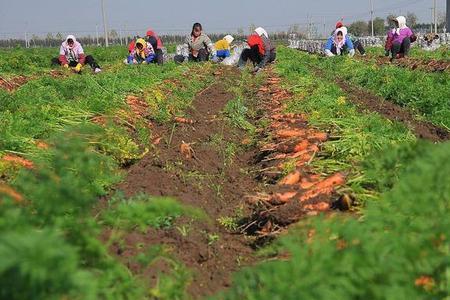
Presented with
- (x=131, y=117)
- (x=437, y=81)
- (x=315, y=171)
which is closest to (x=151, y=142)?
(x=131, y=117)

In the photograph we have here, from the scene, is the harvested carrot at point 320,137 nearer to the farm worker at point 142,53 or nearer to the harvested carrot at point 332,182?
the harvested carrot at point 332,182

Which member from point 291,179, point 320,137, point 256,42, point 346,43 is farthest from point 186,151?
point 346,43

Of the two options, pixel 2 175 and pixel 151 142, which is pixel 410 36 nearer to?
pixel 151 142

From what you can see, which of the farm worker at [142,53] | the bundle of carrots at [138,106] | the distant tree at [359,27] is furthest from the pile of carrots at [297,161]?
the distant tree at [359,27]

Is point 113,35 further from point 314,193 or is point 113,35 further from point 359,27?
point 314,193

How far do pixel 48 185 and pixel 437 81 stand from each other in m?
9.52

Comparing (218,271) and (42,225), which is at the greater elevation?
(42,225)

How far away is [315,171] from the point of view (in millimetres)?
5426

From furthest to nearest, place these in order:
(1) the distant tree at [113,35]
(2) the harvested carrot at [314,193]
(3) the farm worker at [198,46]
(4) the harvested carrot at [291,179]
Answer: (1) the distant tree at [113,35] → (3) the farm worker at [198,46] → (4) the harvested carrot at [291,179] → (2) the harvested carrot at [314,193]

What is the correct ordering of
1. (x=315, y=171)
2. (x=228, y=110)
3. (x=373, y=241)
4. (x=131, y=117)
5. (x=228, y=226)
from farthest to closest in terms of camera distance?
(x=228, y=110), (x=131, y=117), (x=315, y=171), (x=228, y=226), (x=373, y=241)

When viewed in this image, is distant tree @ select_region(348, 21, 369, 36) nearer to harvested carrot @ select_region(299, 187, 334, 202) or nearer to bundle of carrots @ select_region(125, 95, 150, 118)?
bundle of carrots @ select_region(125, 95, 150, 118)

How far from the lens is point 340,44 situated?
72.3 ft

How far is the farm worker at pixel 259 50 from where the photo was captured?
715 inches

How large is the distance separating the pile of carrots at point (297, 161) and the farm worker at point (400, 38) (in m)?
10.3
